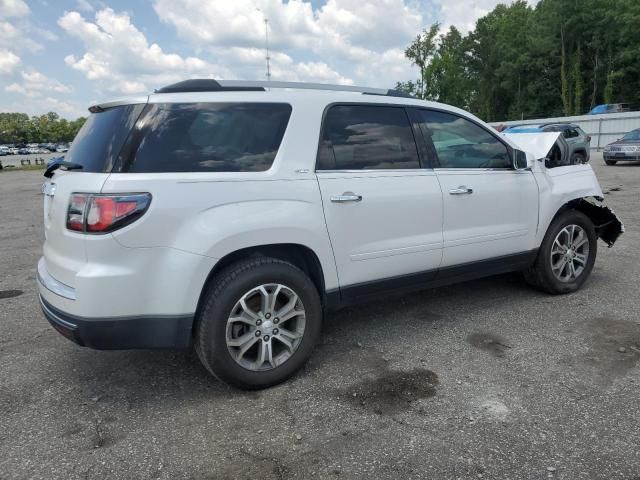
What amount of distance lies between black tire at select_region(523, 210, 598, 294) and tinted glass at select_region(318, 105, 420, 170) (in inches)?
66.1

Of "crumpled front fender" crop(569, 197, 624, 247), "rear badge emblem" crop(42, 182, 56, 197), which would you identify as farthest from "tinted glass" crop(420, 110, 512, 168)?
"rear badge emblem" crop(42, 182, 56, 197)

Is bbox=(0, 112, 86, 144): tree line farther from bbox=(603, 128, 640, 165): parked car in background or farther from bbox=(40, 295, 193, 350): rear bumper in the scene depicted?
bbox=(40, 295, 193, 350): rear bumper

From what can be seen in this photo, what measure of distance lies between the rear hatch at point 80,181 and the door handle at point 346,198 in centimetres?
128

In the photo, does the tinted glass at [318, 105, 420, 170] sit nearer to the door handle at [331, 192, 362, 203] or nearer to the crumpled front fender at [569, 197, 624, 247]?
the door handle at [331, 192, 362, 203]

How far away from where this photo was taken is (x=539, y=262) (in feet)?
15.1

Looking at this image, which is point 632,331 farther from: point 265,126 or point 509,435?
point 265,126

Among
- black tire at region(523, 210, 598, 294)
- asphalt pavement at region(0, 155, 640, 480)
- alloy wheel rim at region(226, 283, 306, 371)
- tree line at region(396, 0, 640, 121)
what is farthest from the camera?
tree line at region(396, 0, 640, 121)

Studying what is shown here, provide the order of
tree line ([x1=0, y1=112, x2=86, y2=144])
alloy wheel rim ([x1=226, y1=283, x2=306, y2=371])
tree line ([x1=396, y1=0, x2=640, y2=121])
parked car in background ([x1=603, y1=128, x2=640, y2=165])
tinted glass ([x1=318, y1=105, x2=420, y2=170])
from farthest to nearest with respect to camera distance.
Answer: tree line ([x1=0, y1=112, x2=86, y2=144]), tree line ([x1=396, y1=0, x2=640, y2=121]), parked car in background ([x1=603, y1=128, x2=640, y2=165]), tinted glass ([x1=318, y1=105, x2=420, y2=170]), alloy wheel rim ([x1=226, y1=283, x2=306, y2=371])

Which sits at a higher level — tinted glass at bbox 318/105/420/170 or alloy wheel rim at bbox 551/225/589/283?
tinted glass at bbox 318/105/420/170

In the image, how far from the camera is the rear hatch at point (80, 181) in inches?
108

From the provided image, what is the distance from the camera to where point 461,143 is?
413cm

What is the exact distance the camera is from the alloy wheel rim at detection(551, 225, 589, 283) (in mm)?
4691

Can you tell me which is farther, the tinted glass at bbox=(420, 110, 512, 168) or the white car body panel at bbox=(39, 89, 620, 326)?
the tinted glass at bbox=(420, 110, 512, 168)

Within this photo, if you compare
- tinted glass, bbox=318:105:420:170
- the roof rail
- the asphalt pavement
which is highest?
the roof rail
